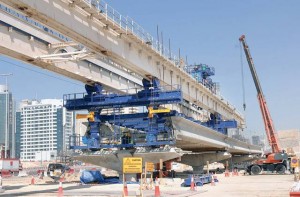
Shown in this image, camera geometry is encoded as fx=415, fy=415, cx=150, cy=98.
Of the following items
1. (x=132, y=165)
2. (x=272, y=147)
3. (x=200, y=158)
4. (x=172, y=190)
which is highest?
(x=132, y=165)

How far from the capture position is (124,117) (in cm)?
3456

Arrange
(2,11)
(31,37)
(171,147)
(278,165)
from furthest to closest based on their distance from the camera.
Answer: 1. (278,165)
2. (171,147)
3. (31,37)
4. (2,11)

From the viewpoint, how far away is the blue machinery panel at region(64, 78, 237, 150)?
31062 mm

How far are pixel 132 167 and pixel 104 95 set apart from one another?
16065 mm

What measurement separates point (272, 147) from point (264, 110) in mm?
4154

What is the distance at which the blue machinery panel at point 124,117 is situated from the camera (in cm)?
3106

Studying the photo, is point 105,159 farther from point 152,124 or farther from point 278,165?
point 278,165

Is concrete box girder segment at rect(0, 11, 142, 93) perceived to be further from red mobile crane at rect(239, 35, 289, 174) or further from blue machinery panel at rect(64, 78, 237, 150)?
red mobile crane at rect(239, 35, 289, 174)

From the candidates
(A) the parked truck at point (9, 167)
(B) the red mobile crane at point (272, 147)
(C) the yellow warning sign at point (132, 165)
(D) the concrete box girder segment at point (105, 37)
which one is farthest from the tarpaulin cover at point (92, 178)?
(A) the parked truck at point (9, 167)

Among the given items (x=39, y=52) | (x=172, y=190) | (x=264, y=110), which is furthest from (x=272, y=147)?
(x=39, y=52)

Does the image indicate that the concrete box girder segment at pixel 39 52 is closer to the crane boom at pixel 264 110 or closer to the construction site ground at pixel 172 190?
the construction site ground at pixel 172 190

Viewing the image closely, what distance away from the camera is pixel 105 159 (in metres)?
32.2

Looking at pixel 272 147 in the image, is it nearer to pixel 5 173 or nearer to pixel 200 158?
pixel 200 158

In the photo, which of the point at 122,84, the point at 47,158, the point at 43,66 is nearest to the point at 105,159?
the point at 122,84
